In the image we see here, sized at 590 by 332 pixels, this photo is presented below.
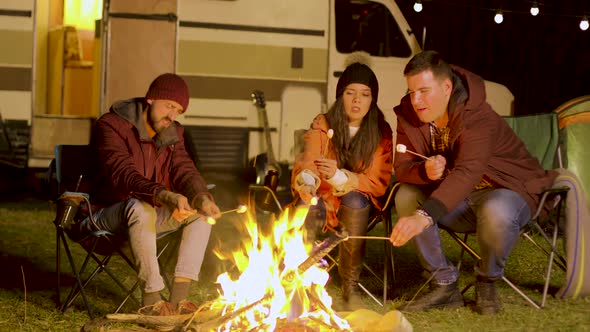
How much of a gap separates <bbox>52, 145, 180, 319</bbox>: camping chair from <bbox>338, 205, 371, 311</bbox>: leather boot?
80 centimetres

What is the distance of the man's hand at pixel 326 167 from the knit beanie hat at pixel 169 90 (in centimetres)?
65

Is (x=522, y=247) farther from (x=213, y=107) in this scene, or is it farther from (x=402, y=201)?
(x=213, y=107)

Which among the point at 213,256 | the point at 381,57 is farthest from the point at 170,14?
the point at 213,256

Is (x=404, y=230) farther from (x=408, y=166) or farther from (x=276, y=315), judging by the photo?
(x=408, y=166)

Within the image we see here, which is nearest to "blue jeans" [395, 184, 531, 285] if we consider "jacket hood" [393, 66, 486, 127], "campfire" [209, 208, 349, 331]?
"jacket hood" [393, 66, 486, 127]

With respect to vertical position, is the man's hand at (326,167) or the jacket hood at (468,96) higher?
the jacket hood at (468,96)

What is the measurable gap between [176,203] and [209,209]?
0.17 m

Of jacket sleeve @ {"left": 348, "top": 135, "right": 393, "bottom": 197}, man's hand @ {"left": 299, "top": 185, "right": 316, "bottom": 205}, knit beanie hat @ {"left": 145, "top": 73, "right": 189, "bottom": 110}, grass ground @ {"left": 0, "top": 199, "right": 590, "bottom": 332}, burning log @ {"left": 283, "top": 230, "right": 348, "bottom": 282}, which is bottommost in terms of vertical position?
grass ground @ {"left": 0, "top": 199, "right": 590, "bottom": 332}

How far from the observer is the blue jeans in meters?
3.59

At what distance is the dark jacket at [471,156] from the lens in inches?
138

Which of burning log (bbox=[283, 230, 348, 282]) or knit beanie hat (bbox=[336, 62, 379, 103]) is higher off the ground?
knit beanie hat (bbox=[336, 62, 379, 103])

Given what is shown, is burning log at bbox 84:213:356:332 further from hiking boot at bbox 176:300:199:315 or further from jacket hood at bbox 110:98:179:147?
jacket hood at bbox 110:98:179:147

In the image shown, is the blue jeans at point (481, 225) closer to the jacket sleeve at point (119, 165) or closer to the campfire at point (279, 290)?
the campfire at point (279, 290)

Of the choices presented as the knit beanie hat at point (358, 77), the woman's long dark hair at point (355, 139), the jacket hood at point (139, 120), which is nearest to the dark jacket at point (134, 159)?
the jacket hood at point (139, 120)
